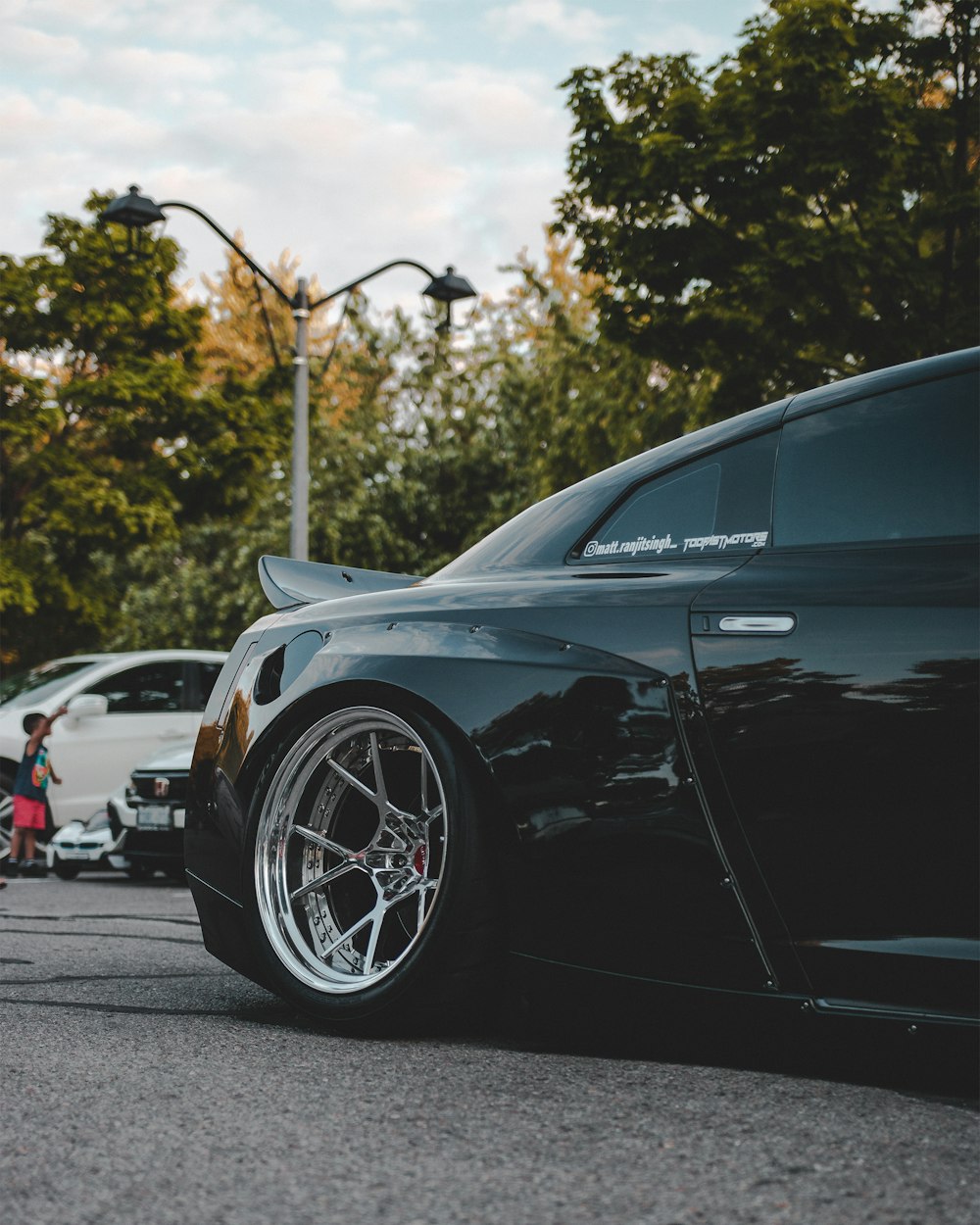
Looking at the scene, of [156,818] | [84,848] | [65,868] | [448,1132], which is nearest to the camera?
[448,1132]

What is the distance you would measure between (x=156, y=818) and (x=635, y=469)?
276 inches

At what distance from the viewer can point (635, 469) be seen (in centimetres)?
351

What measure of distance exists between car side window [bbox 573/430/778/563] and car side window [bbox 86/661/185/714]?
30.7 ft

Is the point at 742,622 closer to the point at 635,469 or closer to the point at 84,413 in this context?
the point at 635,469

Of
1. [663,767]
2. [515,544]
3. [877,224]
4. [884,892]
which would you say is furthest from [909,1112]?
[877,224]

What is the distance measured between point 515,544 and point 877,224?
9196 mm

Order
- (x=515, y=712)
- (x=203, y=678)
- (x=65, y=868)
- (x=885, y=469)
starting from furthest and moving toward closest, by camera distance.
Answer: (x=203, y=678) → (x=65, y=868) → (x=515, y=712) → (x=885, y=469)

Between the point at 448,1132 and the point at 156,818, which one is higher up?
the point at 448,1132

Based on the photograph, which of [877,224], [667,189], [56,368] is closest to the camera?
[877,224]

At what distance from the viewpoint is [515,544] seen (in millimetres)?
3643

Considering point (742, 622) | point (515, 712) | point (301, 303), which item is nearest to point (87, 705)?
point (301, 303)

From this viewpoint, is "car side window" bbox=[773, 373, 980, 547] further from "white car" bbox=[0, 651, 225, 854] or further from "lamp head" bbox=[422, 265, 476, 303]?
"lamp head" bbox=[422, 265, 476, 303]

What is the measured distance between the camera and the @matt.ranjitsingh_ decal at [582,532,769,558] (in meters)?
3.17

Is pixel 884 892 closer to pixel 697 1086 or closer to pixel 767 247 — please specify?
pixel 697 1086
